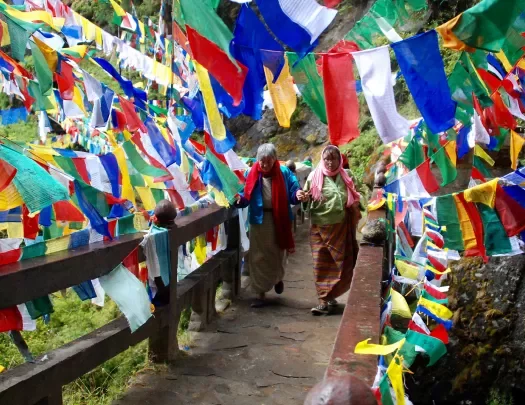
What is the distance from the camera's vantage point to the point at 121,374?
4.75 metres

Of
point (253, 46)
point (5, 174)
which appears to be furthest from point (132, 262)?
point (253, 46)

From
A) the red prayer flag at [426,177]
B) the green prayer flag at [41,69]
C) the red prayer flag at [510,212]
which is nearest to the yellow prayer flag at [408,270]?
the red prayer flag at [510,212]

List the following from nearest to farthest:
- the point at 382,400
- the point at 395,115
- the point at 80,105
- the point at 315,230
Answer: the point at 382,400 → the point at 395,115 → the point at 315,230 → the point at 80,105

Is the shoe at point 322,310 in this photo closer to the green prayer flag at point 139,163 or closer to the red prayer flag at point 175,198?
the red prayer flag at point 175,198

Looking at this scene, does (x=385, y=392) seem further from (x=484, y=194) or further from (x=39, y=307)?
(x=39, y=307)

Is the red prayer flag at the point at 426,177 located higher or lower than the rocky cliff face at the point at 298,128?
lower

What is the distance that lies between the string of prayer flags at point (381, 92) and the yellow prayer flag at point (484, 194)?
3.41 ft

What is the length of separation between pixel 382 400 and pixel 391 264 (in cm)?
288

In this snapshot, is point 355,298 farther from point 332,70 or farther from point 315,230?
point 315,230

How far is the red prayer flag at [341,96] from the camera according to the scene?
2949mm

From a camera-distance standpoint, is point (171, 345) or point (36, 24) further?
point (171, 345)

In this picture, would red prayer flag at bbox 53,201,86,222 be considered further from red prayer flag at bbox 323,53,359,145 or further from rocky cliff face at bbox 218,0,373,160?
rocky cliff face at bbox 218,0,373,160

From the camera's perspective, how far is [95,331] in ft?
11.2

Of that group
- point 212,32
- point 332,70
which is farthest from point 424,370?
point 212,32
